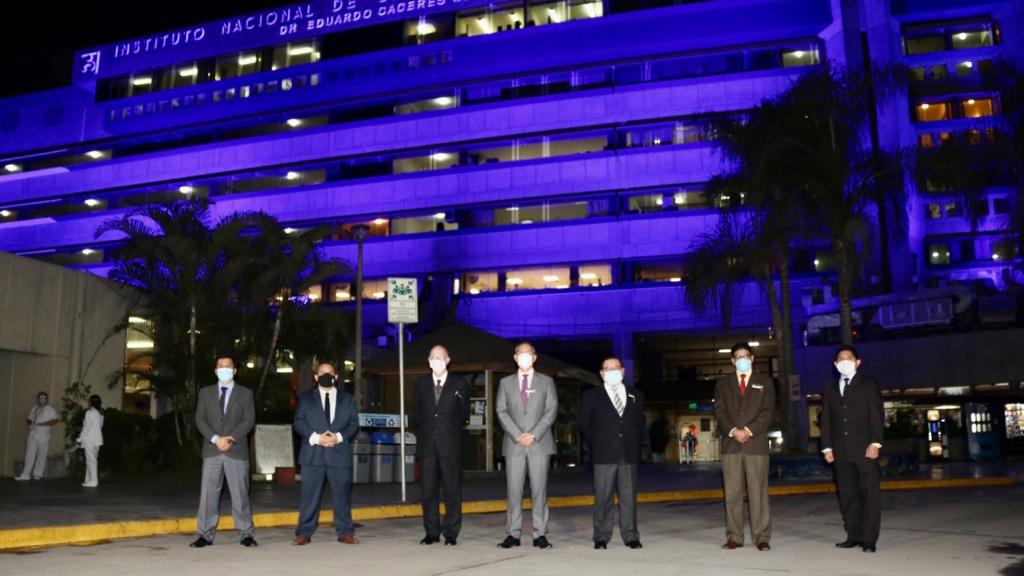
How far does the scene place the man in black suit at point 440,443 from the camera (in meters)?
9.48

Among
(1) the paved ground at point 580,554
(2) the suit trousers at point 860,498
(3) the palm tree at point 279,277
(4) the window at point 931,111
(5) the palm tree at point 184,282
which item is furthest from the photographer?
(4) the window at point 931,111

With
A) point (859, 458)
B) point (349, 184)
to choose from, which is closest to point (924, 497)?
point (859, 458)

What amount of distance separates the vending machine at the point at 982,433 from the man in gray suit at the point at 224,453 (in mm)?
35319

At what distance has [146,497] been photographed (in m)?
15.2

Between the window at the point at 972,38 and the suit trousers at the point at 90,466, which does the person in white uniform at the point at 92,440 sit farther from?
the window at the point at 972,38

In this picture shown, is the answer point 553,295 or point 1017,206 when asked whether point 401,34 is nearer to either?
point 553,295

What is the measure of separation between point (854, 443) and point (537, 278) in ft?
155

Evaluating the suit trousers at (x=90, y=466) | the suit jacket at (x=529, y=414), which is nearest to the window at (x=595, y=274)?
the suit trousers at (x=90, y=466)

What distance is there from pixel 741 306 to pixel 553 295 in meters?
10.3

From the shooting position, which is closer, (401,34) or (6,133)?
(401,34)

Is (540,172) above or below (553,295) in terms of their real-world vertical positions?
above

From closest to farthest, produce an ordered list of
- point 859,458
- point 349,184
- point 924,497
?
point 859,458, point 924,497, point 349,184

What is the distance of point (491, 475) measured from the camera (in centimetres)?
2458

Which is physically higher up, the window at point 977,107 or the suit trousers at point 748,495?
the window at point 977,107
